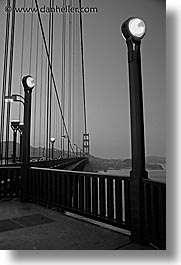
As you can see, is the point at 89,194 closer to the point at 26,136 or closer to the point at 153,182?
the point at 153,182

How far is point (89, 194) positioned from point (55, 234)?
0.43 metres

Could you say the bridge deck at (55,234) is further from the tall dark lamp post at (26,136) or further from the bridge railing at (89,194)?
the tall dark lamp post at (26,136)

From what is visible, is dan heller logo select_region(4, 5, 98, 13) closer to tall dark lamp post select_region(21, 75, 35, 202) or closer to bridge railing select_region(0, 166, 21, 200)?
tall dark lamp post select_region(21, 75, 35, 202)

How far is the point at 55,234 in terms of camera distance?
191cm

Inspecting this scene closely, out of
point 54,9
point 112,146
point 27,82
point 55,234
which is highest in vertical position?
point 54,9

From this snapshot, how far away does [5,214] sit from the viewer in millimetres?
2609

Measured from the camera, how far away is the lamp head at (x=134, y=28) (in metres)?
1.66

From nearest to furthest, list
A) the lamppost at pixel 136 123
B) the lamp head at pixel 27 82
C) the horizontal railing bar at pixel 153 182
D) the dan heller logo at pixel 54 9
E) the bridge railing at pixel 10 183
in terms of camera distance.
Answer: the horizontal railing bar at pixel 153 182
the lamppost at pixel 136 123
the dan heller logo at pixel 54 9
the lamp head at pixel 27 82
the bridge railing at pixel 10 183

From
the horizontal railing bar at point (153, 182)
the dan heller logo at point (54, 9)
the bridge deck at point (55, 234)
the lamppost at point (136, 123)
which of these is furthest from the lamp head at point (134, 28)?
the bridge deck at point (55, 234)

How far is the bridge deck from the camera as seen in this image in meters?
1.67

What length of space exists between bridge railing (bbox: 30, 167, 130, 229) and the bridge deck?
0.10 metres

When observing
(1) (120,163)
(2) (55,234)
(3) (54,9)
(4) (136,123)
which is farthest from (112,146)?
(3) (54,9)

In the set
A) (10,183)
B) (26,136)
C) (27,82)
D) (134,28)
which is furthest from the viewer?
(10,183)

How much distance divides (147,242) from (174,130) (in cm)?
76
